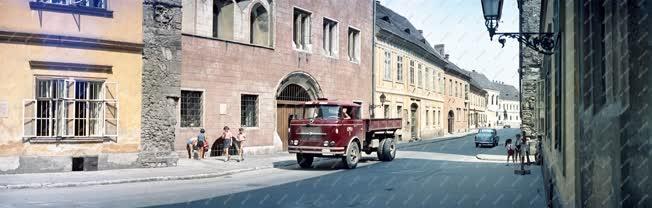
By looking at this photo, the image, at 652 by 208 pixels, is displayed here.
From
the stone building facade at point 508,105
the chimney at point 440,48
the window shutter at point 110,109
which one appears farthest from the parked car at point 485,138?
the stone building facade at point 508,105

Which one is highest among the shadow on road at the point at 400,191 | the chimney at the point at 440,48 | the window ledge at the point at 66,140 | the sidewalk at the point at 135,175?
the chimney at the point at 440,48

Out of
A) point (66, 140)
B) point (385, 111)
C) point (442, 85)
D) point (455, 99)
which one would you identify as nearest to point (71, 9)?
point (66, 140)

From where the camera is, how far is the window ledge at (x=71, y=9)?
49.5ft

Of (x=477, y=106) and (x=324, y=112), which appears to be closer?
(x=324, y=112)

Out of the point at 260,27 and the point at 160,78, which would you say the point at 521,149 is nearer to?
the point at 160,78

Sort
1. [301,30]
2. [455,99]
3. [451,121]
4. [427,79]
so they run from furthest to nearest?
[455,99] → [451,121] → [427,79] → [301,30]

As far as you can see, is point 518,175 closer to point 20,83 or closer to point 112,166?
point 112,166

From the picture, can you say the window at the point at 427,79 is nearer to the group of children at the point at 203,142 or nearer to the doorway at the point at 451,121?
the doorway at the point at 451,121

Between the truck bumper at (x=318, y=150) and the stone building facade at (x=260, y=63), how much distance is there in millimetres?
5017

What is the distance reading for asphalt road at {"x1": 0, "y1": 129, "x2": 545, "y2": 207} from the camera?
1047 cm

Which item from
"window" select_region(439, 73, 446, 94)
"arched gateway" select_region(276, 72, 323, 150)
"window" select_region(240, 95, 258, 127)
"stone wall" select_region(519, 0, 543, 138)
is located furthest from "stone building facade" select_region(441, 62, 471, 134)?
"window" select_region(240, 95, 258, 127)

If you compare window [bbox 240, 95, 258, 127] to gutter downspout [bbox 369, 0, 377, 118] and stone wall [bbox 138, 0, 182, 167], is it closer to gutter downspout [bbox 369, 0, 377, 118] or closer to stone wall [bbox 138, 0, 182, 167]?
stone wall [bbox 138, 0, 182, 167]

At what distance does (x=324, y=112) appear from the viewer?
732 inches

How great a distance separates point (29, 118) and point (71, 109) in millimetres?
1107
